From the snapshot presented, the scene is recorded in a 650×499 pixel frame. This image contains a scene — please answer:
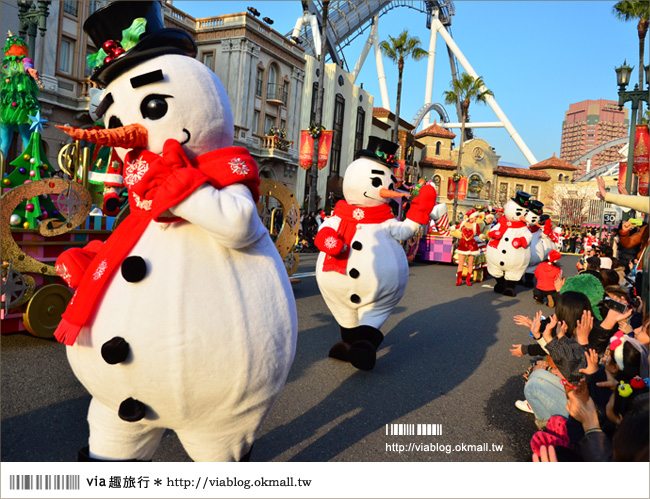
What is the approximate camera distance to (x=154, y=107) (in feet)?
6.00

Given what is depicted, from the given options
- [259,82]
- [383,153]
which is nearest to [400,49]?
[259,82]

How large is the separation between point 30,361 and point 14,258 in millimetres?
837

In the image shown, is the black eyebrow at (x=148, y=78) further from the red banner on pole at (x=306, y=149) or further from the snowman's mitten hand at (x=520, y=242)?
the red banner on pole at (x=306, y=149)

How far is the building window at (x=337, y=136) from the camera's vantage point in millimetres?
26719

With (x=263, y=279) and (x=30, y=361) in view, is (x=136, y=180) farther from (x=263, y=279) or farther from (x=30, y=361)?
(x=30, y=361)

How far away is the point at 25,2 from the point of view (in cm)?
805

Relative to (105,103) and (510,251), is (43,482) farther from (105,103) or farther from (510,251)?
(510,251)

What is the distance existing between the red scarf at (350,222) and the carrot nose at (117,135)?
243 centimetres

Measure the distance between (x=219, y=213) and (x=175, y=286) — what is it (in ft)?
1.01

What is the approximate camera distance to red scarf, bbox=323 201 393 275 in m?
4.11

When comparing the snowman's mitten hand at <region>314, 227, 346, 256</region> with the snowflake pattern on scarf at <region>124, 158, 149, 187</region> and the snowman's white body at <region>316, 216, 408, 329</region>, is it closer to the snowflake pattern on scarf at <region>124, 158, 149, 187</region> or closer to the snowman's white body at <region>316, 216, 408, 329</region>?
the snowman's white body at <region>316, 216, 408, 329</region>

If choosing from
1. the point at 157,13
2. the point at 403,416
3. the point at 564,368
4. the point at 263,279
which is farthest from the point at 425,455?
the point at 157,13

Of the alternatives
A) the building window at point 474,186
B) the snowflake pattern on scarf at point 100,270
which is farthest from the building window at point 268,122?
the building window at point 474,186

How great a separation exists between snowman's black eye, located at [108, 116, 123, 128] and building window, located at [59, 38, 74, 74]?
14842 millimetres
